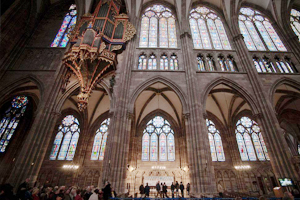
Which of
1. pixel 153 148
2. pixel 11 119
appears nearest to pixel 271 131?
pixel 153 148

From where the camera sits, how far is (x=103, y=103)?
1539 cm

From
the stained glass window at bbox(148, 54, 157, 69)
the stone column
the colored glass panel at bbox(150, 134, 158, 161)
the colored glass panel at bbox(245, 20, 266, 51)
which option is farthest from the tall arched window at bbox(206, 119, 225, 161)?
the stained glass window at bbox(148, 54, 157, 69)

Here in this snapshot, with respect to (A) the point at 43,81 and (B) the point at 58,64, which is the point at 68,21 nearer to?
(B) the point at 58,64

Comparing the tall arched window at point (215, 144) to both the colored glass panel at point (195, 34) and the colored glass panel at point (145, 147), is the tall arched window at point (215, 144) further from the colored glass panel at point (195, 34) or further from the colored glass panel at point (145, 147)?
the colored glass panel at point (195, 34)

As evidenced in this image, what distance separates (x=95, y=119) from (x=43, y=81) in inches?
257

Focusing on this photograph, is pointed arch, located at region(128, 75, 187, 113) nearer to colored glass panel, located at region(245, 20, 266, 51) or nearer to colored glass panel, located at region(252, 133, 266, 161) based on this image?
colored glass panel, located at region(245, 20, 266, 51)

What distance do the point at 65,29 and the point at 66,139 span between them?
10.3m

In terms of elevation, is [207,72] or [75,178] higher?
[207,72]

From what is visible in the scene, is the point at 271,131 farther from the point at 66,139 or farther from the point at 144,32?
the point at 66,139

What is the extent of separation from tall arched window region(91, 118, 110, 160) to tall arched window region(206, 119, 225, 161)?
10.3m

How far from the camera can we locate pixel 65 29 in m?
13.9

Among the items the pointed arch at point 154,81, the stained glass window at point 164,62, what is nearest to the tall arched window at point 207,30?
the stained glass window at point 164,62

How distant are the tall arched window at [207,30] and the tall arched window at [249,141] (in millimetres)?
7962

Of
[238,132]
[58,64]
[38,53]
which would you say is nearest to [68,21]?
[38,53]
